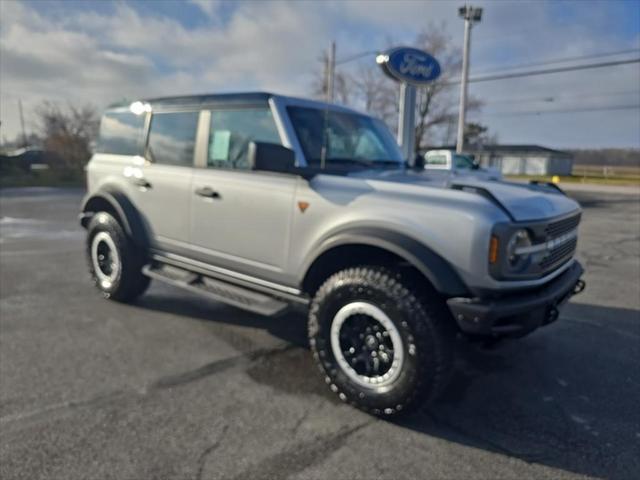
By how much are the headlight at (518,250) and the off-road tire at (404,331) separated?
0.48 m

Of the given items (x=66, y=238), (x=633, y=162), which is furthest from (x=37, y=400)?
(x=633, y=162)

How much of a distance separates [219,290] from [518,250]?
230 cm

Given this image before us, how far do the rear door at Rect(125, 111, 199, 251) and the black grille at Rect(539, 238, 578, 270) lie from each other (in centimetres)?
277

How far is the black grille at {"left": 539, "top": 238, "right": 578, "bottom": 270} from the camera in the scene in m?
2.91

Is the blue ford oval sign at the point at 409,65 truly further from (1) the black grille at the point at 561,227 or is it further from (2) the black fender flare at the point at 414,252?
(2) the black fender flare at the point at 414,252

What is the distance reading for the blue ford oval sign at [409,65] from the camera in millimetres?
8562

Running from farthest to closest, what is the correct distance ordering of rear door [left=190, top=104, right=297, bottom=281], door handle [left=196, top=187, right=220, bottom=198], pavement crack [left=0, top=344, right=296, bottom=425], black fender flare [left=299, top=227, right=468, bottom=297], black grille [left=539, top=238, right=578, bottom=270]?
door handle [left=196, top=187, right=220, bottom=198]
rear door [left=190, top=104, right=297, bottom=281]
black grille [left=539, top=238, right=578, bottom=270]
pavement crack [left=0, top=344, right=296, bottom=425]
black fender flare [left=299, top=227, right=468, bottom=297]

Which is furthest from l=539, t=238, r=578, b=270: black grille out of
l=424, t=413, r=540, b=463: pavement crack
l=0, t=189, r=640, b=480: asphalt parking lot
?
l=424, t=413, r=540, b=463: pavement crack

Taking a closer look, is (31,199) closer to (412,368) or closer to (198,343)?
(198,343)

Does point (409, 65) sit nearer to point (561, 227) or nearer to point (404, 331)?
point (561, 227)

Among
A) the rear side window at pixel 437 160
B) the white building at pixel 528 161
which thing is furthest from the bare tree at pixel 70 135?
the white building at pixel 528 161

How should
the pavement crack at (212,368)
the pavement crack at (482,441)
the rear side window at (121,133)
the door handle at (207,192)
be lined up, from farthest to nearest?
1. the rear side window at (121,133)
2. the door handle at (207,192)
3. the pavement crack at (212,368)
4. the pavement crack at (482,441)

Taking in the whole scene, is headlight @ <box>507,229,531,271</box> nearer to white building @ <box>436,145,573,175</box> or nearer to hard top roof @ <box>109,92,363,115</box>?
hard top roof @ <box>109,92,363,115</box>

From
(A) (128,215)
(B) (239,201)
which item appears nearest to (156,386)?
(B) (239,201)
